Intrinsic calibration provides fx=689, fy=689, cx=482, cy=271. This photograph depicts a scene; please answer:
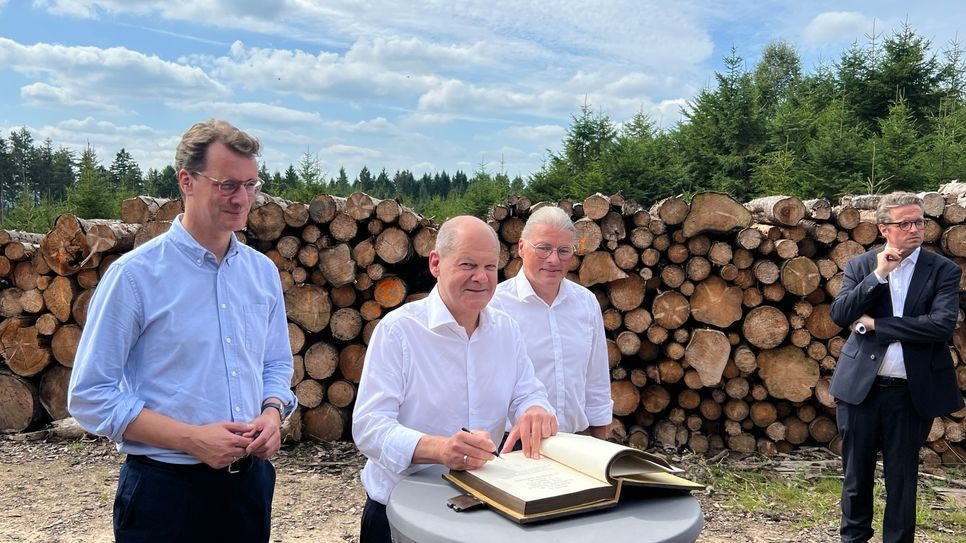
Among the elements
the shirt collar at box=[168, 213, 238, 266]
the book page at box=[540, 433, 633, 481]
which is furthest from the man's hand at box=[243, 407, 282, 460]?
the book page at box=[540, 433, 633, 481]

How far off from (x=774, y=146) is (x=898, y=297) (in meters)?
11.6

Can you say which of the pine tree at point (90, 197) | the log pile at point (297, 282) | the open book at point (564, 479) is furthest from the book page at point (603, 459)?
the pine tree at point (90, 197)

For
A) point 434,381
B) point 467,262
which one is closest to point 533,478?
point 434,381

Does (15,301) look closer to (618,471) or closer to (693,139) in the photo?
(618,471)

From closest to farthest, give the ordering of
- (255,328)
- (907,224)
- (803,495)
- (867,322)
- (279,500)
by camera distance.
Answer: (255,328) < (907,224) < (867,322) < (279,500) < (803,495)

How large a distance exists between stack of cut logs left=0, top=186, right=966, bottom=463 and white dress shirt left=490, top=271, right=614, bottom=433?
2.17 metres

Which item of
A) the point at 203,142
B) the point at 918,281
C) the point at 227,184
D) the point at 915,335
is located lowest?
the point at 915,335

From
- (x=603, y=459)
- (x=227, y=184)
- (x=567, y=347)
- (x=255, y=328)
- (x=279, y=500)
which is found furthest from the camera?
(x=279, y=500)

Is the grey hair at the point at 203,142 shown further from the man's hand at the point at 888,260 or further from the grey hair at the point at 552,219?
the man's hand at the point at 888,260

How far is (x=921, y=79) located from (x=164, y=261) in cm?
1634

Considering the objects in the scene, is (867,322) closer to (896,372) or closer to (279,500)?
(896,372)

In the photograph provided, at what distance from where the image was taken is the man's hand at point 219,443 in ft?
5.90

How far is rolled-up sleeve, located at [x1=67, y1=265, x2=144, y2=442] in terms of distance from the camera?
1.75m

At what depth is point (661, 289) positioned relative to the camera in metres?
5.30
